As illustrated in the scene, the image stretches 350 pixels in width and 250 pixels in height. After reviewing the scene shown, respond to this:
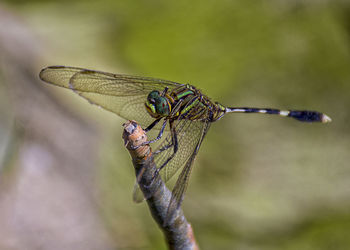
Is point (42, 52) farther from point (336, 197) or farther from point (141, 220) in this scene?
point (336, 197)

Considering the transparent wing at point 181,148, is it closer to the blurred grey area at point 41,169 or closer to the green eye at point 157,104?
the green eye at point 157,104

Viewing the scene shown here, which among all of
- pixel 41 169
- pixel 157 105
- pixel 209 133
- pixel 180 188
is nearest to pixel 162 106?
pixel 157 105

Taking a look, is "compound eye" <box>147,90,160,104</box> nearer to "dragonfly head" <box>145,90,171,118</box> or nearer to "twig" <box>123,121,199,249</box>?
"dragonfly head" <box>145,90,171,118</box>

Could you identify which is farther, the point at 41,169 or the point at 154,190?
the point at 41,169

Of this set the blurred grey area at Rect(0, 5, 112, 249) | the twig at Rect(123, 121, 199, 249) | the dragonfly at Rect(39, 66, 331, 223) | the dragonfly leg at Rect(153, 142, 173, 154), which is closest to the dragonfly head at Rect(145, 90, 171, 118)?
the dragonfly at Rect(39, 66, 331, 223)

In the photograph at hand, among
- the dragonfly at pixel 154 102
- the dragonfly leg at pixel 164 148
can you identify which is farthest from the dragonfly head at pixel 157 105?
the dragonfly leg at pixel 164 148

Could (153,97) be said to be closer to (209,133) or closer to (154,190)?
(154,190)
